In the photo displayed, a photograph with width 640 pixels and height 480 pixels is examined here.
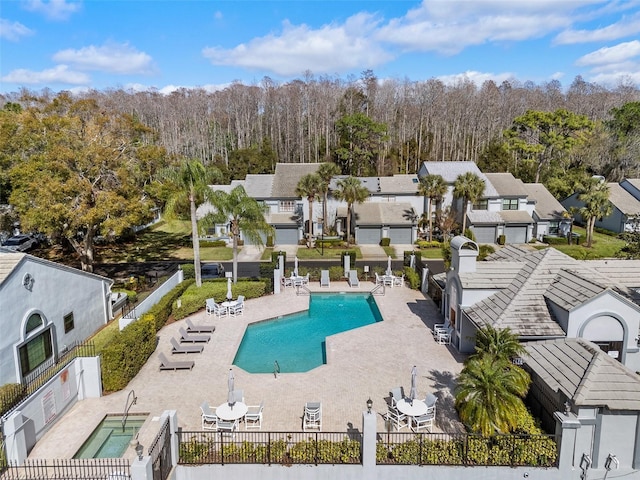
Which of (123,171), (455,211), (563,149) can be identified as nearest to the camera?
(123,171)

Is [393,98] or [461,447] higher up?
[393,98]

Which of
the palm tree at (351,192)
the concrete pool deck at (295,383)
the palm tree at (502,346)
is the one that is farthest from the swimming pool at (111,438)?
the palm tree at (351,192)

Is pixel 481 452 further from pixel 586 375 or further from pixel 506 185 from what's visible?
pixel 506 185

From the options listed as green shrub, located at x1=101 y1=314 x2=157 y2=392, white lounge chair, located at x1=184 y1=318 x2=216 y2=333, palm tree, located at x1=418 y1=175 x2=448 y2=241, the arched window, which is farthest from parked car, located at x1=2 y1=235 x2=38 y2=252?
palm tree, located at x1=418 y1=175 x2=448 y2=241

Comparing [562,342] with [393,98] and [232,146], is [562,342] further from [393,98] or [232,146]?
[393,98]

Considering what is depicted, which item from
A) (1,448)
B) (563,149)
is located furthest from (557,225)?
(1,448)

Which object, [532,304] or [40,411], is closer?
[40,411]

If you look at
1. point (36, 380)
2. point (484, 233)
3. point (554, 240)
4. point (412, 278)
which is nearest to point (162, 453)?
point (36, 380)
